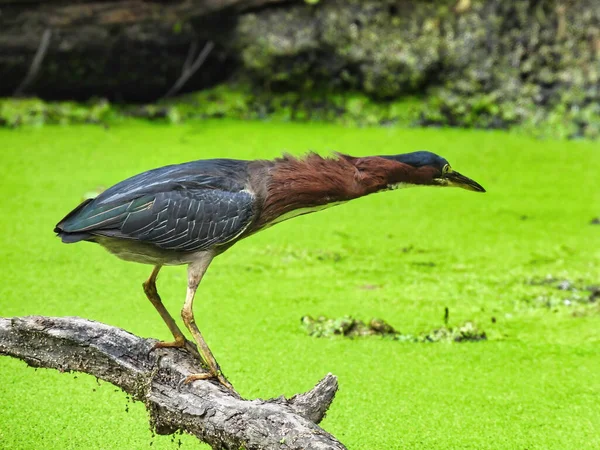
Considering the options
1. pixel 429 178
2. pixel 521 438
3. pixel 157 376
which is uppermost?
pixel 429 178

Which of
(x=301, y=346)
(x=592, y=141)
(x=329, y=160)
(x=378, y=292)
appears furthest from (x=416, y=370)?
(x=592, y=141)

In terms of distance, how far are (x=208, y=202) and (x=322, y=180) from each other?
296 millimetres

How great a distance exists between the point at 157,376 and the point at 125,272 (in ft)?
4.84

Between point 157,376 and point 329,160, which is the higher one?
point 329,160

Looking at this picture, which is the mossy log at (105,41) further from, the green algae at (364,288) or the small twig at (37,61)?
the green algae at (364,288)

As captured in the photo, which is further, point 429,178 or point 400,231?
point 400,231

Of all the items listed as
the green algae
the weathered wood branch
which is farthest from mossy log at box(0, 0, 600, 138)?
the weathered wood branch

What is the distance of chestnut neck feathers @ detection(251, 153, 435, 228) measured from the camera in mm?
2309

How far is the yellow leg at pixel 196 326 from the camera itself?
7.06 ft

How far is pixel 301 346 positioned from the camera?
9.87 feet

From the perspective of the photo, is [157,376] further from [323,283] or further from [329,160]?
[323,283]

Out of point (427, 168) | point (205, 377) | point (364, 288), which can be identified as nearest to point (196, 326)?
point (205, 377)

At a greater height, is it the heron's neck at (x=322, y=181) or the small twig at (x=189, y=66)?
the heron's neck at (x=322, y=181)

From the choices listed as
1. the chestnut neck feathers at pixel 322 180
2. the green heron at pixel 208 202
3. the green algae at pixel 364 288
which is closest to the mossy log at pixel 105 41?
the green algae at pixel 364 288
